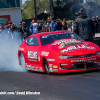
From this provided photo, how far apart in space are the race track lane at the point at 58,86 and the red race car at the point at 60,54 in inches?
9.0

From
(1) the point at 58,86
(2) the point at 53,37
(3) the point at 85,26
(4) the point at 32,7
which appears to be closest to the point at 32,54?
(2) the point at 53,37

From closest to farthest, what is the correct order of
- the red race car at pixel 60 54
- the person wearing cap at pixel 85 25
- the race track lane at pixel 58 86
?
the race track lane at pixel 58 86
the red race car at pixel 60 54
the person wearing cap at pixel 85 25

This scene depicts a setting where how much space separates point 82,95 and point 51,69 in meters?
2.50

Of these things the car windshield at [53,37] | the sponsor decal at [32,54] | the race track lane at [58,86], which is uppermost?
the car windshield at [53,37]

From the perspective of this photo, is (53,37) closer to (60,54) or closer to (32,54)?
(32,54)

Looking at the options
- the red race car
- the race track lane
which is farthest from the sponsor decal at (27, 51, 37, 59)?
the race track lane

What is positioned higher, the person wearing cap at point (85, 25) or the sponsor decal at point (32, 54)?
the person wearing cap at point (85, 25)

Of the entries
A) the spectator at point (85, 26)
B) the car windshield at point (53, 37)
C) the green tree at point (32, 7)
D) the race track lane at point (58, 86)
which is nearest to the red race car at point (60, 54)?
the car windshield at point (53, 37)

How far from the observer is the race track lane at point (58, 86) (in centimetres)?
504

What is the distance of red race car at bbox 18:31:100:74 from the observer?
7168 mm

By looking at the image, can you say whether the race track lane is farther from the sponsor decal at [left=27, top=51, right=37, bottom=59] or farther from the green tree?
Answer: the green tree

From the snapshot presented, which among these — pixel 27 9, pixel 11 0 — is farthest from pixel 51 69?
pixel 27 9

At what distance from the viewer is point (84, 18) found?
33.6 feet

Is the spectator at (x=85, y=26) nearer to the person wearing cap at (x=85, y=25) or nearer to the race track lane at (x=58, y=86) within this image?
the person wearing cap at (x=85, y=25)
